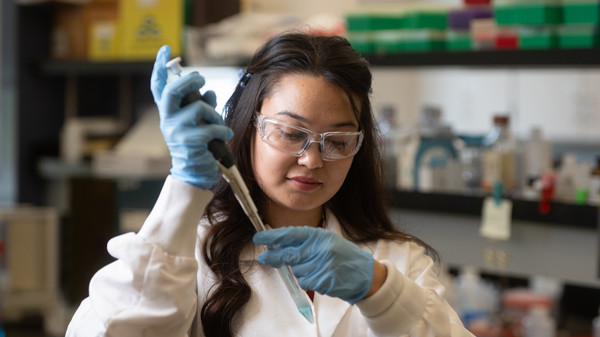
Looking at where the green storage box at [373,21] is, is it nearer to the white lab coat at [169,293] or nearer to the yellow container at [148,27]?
the yellow container at [148,27]

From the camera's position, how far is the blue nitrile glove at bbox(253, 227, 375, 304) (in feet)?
3.98

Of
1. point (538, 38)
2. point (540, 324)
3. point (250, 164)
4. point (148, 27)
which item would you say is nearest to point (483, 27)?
point (538, 38)

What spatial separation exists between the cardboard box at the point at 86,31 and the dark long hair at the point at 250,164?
2411 millimetres

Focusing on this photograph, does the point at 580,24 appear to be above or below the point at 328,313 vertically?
above

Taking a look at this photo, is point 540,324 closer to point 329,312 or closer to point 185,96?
point 329,312

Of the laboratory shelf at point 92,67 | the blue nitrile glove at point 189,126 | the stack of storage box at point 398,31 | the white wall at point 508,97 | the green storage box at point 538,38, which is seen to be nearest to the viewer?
the blue nitrile glove at point 189,126

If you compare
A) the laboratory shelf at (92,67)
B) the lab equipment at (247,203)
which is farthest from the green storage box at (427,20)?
the lab equipment at (247,203)

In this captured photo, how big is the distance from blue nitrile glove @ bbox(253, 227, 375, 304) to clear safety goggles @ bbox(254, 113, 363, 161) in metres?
0.18

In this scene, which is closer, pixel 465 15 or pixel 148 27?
pixel 465 15

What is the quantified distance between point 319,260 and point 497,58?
1.64m

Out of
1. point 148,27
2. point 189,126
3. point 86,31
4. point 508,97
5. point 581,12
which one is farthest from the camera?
point 508,97

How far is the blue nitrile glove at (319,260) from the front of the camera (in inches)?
47.8

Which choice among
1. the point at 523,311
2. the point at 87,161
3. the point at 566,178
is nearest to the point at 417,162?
the point at 566,178

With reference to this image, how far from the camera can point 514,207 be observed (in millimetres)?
2574
